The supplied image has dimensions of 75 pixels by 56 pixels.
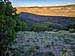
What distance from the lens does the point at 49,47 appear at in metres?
10.1

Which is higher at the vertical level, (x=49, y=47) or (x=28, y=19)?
(x=49, y=47)

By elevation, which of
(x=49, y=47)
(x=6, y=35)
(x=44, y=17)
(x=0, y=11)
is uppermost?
(x=0, y=11)

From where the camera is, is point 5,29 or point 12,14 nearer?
point 5,29

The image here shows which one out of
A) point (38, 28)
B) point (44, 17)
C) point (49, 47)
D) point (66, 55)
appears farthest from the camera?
point (44, 17)

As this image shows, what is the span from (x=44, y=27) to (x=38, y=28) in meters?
0.89

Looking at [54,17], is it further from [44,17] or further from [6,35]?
[6,35]

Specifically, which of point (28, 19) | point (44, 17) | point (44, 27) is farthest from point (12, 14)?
point (44, 17)

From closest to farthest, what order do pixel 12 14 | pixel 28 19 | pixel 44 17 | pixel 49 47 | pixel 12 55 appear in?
pixel 12 55, pixel 49 47, pixel 12 14, pixel 28 19, pixel 44 17

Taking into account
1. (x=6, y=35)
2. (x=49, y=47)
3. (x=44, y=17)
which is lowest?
(x=44, y=17)

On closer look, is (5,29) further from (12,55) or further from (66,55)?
(66,55)

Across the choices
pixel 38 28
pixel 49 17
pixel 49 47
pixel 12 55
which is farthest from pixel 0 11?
pixel 49 17

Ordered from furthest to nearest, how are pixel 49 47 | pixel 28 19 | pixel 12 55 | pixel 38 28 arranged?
pixel 28 19
pixel 38 28
pixel 49 47
pixel 12 55

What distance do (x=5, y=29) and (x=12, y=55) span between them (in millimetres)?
1418

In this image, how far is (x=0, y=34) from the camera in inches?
330
